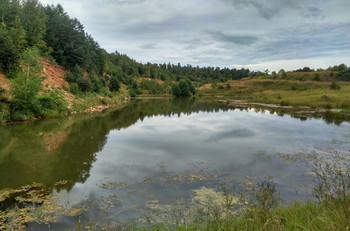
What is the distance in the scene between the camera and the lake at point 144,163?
9281 millimetres

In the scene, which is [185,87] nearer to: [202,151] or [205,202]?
[202,151]

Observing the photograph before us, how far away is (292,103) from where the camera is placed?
46750 millimetres

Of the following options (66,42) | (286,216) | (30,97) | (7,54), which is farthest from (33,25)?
(286,216)

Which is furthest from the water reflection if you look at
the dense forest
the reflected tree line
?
the dense forest

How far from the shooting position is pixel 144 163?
13891 mm

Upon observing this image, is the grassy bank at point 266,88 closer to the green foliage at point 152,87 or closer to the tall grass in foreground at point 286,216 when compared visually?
the green foliage at point 152,87

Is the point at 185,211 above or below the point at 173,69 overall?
below

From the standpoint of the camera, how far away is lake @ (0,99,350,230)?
9.28 metres

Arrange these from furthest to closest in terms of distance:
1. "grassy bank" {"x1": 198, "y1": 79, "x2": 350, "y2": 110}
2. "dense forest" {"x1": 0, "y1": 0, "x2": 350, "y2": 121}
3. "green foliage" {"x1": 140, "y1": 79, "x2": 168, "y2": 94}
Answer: "green foliage" {"x1": 140, "y1": 79, "x2": 168, "y2": 94}, "grassy bank" {"x1": 198, "y1": 79, "x2": 350, "y2": 110}, "dense forest" {"x1": 0, "y1": 0, "x2": 350, "y2": 121}

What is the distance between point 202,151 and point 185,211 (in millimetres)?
8380

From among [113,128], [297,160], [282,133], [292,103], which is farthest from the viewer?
[292,103]

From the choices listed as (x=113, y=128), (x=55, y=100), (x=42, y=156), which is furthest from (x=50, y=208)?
(x=55, y=100)

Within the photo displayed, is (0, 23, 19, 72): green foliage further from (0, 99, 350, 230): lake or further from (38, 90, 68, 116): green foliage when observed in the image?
(0, 99, 350, 230): lake

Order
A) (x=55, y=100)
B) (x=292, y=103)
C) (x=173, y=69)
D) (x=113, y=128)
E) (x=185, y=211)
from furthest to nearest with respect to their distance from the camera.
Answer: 1. (x=173, y=69)
2. (x=292, y=103)
3. (x=55, y=100)
4. (x=113, y=128)
5. (x=185, y=211)
